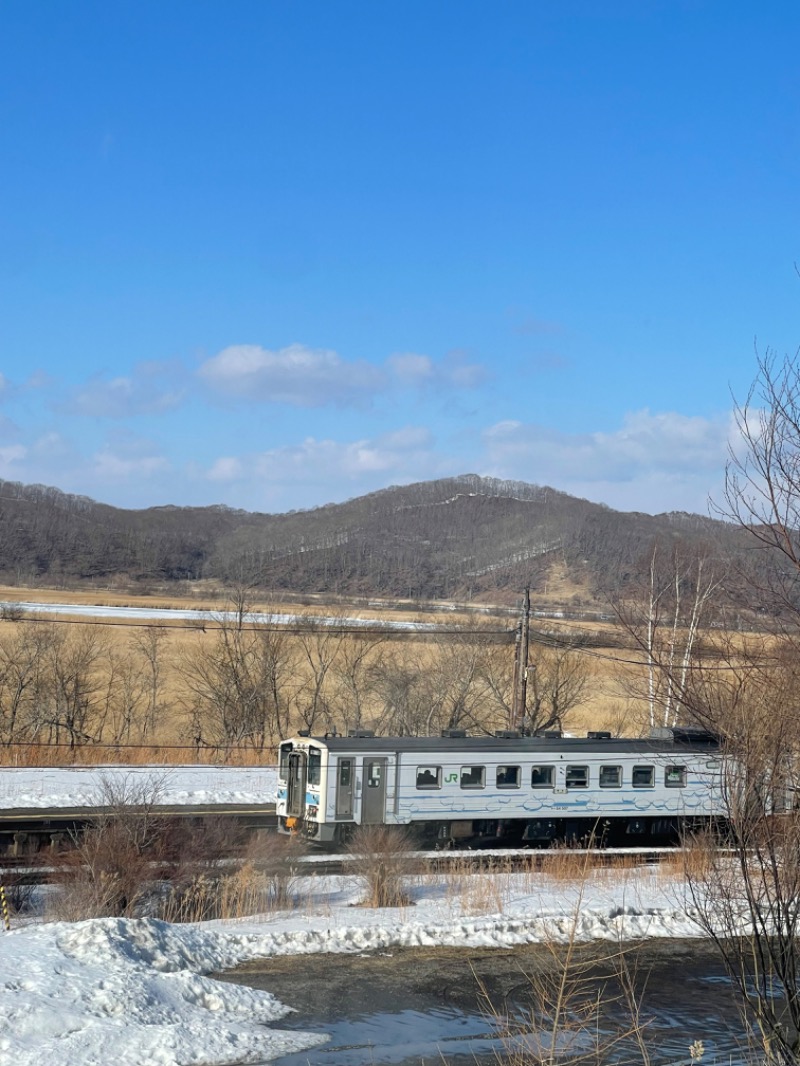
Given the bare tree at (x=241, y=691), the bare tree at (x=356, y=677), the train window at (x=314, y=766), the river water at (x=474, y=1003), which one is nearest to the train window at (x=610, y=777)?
the train window at (x=314, y=766)

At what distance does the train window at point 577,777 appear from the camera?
84.2 ft

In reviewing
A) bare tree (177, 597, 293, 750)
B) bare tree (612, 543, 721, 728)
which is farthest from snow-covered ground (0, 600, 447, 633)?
bare tree (612, 543, 721, 728)

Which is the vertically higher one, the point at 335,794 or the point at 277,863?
the point at 335,794

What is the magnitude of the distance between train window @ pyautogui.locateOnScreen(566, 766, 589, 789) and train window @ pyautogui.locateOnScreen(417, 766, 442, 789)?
3.20 metres

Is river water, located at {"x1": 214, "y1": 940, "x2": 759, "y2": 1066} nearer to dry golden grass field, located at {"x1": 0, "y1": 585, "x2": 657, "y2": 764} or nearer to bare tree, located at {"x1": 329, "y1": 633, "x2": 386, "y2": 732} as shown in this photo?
dry golden grass field, located at {"x1": 0, "y1": 585, "x2": 657, "y2": 764}

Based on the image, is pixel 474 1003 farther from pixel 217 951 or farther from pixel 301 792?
pixel 301 792

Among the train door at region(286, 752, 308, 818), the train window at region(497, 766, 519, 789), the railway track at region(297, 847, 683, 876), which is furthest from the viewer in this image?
the train window at region(497, 766, 519, 789)

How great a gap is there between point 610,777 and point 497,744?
10.1 feet

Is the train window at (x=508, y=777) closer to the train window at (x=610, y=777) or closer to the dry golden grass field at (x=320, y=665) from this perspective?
the train window at (x=610, y=777)

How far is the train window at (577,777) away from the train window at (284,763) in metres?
6.56

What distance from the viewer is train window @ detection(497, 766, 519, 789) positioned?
25.1 meters

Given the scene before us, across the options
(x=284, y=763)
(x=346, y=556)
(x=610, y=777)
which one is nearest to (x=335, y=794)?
(x=284, y=763)

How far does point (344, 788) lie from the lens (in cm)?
2423

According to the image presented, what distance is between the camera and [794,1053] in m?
7.63
